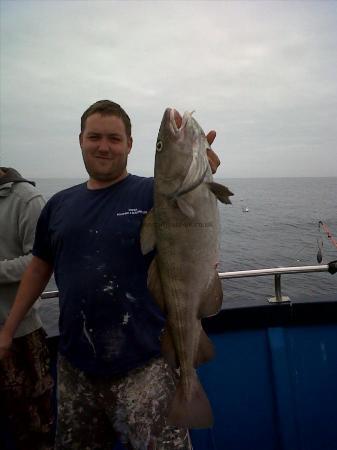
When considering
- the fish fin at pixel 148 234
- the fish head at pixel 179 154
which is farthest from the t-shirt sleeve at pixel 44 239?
the fish head at pixel 179 154

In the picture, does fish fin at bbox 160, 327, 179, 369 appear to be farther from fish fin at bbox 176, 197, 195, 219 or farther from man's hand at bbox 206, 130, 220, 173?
man's hand at bbox 206, 130, 220, 173

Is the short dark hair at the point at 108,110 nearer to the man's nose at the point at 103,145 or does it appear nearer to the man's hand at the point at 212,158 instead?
the man's nose at the point at 103,145

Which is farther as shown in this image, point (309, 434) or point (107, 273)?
point (309, 434)

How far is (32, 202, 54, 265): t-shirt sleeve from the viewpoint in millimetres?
2910

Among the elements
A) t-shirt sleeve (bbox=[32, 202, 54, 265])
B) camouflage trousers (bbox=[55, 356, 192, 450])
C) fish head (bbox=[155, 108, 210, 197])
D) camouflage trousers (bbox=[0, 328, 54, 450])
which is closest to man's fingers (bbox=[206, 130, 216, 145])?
→ fish head (bbox=[155, 108, 210, 197])

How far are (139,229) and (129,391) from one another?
109 centimetres

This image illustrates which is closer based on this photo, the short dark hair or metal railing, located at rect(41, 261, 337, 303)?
the short dark hair

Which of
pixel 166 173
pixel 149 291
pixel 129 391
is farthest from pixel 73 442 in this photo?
pixel 166 173

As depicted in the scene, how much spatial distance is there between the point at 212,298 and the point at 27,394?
211 centimetres

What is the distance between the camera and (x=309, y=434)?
143 inches

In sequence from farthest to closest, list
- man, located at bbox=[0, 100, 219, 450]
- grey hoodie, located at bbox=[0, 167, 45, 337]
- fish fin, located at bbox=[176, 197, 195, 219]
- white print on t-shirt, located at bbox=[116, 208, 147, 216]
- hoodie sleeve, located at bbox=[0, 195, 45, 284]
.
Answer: grey hoodie, located at bbox=[0, 167, 45, 337]
hoodie sleeve, located at bbox=[0, 195, 45, 284]
white print on t-shirt, located at bbox=[116, 208, 147, 216]
man, located at bbox=[0, 100, 219, 450]
fish fin, located at bbox=[176, 197, 195, 219]

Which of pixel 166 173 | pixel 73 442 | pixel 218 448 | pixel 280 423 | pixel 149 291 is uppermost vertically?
pixel 166 173

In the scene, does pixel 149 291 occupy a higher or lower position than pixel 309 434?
higher

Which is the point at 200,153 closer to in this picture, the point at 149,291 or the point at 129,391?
the point at 149,291
